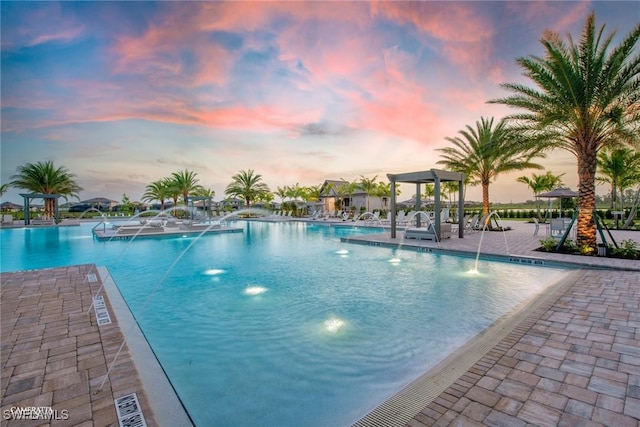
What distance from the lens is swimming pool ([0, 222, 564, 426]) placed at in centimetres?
278

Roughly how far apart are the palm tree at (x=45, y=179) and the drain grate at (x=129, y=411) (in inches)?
1267

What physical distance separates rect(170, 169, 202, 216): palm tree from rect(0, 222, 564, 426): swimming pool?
26.6 metres

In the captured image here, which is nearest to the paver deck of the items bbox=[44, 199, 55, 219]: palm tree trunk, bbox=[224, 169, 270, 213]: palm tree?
bbox=[44, 199, 55, 219]: palm tree trunk

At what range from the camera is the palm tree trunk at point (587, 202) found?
8.74 metres

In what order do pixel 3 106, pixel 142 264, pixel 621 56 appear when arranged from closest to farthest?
pixel 621 56 < pixel 142 264 < pixel 3 106

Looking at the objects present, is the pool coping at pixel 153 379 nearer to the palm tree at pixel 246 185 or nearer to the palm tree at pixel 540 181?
the palm tree at pixel 540 181

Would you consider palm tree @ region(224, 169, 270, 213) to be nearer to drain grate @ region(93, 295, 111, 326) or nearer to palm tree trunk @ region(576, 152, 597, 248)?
drain grate @ region(93, 295, 111, 326)

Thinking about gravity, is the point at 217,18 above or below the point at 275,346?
above

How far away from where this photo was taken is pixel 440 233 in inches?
475

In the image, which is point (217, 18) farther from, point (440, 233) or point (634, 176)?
point (634, 176)

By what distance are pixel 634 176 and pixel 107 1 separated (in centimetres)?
3008

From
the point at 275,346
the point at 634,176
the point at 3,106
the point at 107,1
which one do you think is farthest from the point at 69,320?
the point at 634,176

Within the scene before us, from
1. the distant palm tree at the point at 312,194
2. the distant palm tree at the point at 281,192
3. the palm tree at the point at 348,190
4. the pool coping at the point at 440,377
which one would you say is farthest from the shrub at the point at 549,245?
the distant palm tree at the point at 281,192

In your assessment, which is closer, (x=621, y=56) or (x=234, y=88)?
(x=621, y=56)
